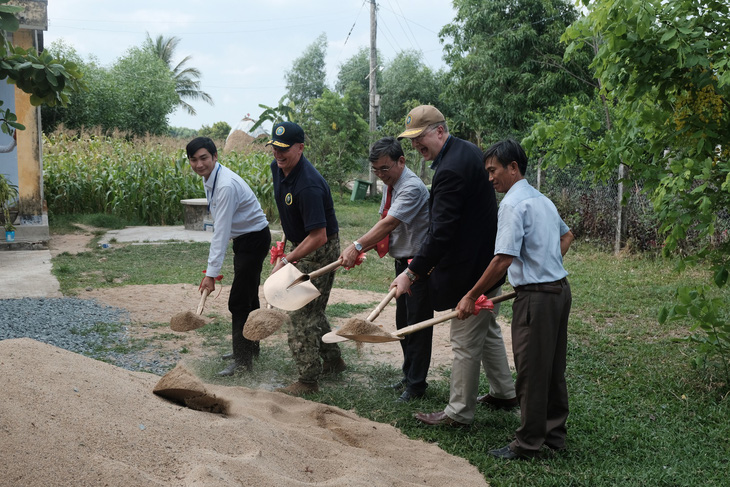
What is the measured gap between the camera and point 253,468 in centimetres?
280

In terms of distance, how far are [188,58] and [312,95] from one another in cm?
955

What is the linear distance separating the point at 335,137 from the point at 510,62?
5.82 metres

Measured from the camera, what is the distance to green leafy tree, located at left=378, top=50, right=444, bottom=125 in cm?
3534

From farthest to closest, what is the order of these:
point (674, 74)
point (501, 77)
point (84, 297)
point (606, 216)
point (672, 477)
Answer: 1. point (501, 77)
2. point (606, 216)
3. point (84, 297)
4. point (674, 74)
5. point (672, 477)

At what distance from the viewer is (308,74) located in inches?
1794

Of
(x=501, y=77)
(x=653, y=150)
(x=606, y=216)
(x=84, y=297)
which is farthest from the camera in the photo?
(x=501, y=77)

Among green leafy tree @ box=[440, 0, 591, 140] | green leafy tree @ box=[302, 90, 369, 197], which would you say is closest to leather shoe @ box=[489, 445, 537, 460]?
green leafy tree @ box=[440, 0, 591, 140]

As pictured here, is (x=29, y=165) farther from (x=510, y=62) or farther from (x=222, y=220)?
(x=510, y=62)

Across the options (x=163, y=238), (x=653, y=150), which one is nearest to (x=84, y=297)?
(x=163, y=238)

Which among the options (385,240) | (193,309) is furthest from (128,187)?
(385,240)

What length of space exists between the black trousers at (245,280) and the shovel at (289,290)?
78cm

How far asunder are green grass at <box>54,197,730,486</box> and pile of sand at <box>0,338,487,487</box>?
1.12 feet

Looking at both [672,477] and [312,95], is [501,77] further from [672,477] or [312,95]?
[312,95]

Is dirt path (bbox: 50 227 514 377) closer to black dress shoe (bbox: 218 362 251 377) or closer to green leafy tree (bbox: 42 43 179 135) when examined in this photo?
black dress shoe (bbox: 218 362 251 377)
